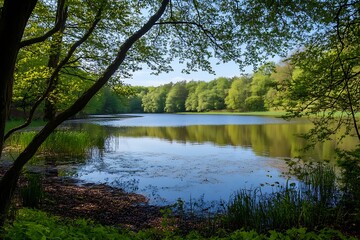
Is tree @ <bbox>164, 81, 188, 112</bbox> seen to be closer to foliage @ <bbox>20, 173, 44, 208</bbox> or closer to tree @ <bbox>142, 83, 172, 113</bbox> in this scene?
tree @ <bbox>142, 83, 172, 113</bbox>

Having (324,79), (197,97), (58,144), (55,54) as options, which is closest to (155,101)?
(197,97)

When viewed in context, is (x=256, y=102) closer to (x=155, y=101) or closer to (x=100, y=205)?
(x=155, y=101)

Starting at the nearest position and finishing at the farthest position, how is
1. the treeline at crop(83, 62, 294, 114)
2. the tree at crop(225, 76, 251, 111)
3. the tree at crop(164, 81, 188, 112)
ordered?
the treeline at crop(83, 62, 294, 114)
the tree at crop(225, 76, 251, 111)
the tree at crop(164, 81, 188, 112)

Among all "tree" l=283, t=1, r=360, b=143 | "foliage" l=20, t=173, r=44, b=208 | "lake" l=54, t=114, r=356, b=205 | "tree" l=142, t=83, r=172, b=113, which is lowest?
"lake" l=54, t=114, r=356, b=205

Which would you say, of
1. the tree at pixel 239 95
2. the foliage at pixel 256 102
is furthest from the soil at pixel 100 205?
the tree at pixel 239 95

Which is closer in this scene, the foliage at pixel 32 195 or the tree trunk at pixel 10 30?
the tree trunk at pixel 10 30

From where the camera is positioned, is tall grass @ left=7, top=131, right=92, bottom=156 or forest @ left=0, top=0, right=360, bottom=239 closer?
forest @ left=0, top=0, right=360, bottom=239

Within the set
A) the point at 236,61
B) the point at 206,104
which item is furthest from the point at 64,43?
the point at 206,104

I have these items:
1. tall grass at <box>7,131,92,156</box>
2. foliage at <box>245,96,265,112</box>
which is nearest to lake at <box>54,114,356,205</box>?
tall grass at <box>7,131,92,156</box>

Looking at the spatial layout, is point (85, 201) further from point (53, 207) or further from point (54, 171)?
point (54, 171)

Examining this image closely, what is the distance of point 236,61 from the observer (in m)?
7.09

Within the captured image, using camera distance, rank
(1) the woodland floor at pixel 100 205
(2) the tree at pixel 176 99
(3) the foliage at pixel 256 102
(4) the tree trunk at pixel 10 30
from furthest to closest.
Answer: (2) the tree at pixel 176 99, (3) the foliage at pixel 256 102, (1) the woodland floor at pixel 100 205, (4) the tree trunk at pixel 10 30

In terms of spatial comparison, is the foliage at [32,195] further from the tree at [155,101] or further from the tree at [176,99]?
the tree at [155,101]

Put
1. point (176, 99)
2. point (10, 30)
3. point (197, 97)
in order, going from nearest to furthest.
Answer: point (10, 30)
point (197, 97)
point (176, 99)
